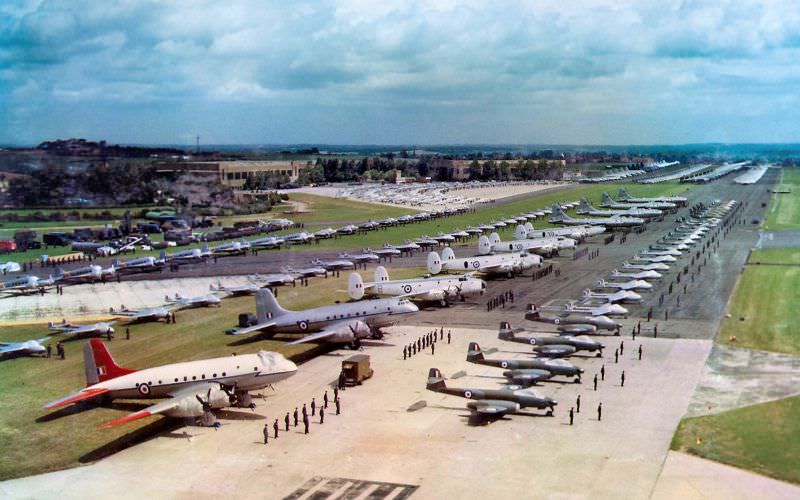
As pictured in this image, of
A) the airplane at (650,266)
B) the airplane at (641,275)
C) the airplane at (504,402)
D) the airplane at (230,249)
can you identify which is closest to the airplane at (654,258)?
the airplane at (650,266)

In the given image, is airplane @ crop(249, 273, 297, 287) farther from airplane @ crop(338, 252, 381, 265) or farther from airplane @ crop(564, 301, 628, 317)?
airplane @ crop(564, 301, 628, 317)

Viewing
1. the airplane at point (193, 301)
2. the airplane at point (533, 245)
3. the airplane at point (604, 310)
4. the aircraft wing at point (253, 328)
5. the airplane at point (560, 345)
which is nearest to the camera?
the airplane at point (560, 345)

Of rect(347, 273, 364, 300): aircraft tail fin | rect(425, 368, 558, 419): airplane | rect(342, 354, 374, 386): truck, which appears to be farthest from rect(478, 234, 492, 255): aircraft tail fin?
rect(425, 368, 558, 419): airplane

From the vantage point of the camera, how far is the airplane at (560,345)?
46.7m

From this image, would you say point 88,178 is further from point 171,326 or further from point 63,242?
point 171,326

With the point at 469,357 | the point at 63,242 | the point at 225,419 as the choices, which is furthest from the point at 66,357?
the point at 63,242

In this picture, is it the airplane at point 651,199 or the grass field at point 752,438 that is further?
the airplane at point 651,199

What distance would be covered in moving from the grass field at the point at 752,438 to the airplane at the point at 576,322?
50.3ft

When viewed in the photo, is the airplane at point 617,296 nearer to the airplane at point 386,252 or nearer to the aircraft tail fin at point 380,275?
the aircraft tail fin at point 380,275

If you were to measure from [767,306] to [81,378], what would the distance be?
2120 inches

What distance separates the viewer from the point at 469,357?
45.8m

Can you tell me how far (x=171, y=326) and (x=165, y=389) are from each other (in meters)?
20.4

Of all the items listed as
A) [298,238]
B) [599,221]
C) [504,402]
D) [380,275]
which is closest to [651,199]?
[599,221]

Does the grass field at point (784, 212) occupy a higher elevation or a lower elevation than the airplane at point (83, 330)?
higher
